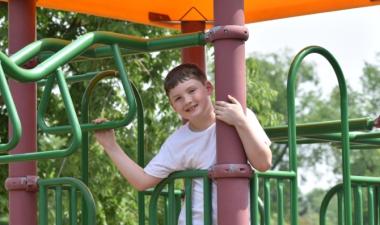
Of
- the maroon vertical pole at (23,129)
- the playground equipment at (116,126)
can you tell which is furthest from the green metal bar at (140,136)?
the maroon vertical pole at (23,129)

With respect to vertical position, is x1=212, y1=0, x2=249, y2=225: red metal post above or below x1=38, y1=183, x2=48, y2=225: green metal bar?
above

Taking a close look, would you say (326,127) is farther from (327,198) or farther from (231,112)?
(231,112)

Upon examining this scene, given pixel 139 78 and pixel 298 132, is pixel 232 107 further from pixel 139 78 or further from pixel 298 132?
pixel 139 78

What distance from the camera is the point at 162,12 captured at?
20.2ft

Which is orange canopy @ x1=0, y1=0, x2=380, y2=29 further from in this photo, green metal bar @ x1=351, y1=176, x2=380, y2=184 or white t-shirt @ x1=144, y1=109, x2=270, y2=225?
white t-shirt @ x1=144, y1=109, x2=270, y2=225

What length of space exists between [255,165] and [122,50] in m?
1.10

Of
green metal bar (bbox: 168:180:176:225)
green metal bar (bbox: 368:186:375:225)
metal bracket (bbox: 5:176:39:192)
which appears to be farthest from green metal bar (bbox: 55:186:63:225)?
green metal bar (bbox: 368:186:375:225)

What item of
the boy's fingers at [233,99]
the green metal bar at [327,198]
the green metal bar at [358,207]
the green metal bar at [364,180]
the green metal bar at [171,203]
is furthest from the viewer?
the green metal bar at [327,198]

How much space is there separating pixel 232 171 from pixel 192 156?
0.35 m

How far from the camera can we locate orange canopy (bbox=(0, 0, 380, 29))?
19.3 ft

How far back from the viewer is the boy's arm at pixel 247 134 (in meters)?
3.88

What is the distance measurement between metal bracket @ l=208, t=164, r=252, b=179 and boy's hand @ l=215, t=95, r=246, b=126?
0.16m

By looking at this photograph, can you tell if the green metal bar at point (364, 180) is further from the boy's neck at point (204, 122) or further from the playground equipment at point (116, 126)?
the boy's neck at point (204, 122)

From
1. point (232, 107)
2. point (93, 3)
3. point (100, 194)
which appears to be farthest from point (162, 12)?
point (100, 194)
